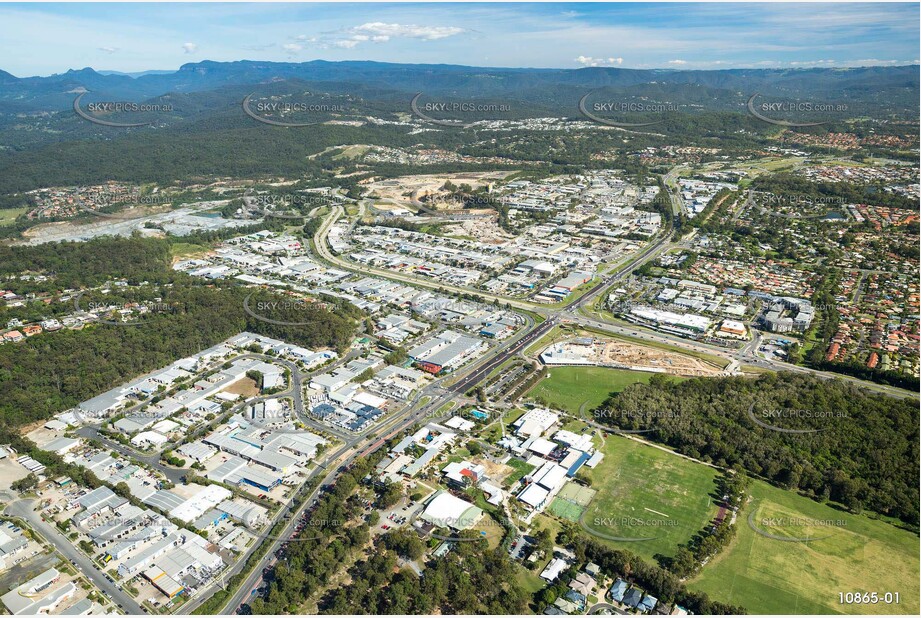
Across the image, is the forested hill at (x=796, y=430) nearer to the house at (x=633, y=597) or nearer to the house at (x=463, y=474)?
the house at (x=463, y=474)

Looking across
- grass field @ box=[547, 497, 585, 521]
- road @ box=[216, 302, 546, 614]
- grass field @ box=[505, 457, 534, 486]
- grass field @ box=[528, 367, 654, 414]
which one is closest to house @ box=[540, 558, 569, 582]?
grass field @ box=[547, 497, 585, 521]

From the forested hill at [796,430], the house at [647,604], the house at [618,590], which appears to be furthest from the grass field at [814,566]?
the house at [618,590]

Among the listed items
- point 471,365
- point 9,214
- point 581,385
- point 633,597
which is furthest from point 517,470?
point 9,214

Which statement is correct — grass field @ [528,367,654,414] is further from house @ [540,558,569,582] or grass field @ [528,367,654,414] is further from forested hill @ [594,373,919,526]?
house @ [540,558,569,582]

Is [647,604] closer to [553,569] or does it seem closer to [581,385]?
[553,569]

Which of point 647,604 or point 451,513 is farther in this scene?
point 451,513
